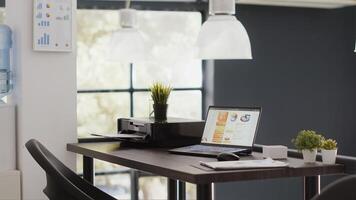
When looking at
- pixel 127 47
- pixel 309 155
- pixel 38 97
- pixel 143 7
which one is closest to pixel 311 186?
pixel 309 155

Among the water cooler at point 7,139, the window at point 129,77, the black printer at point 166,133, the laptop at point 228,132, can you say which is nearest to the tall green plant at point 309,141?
the laptop at point 228,132

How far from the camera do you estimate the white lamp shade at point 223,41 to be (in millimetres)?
2848

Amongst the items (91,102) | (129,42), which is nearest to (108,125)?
(91,102)

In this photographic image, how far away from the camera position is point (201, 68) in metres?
5.41

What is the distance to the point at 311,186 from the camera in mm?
2799

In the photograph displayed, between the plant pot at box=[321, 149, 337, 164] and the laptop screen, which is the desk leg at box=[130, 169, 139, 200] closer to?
the laptop screen

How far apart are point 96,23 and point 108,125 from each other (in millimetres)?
787

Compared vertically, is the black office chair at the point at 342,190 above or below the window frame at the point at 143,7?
below

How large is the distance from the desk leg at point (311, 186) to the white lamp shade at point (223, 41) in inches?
22.9

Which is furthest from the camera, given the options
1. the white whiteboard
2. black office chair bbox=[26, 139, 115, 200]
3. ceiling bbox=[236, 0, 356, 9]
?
ceiling bbox=[236, 0, 356, 9]

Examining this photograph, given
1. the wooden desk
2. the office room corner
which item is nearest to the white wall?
the office room corner

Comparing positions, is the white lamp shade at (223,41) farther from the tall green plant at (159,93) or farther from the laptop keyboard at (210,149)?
the tall green plant at (159,93)

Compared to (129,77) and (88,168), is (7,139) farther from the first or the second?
(129,77)

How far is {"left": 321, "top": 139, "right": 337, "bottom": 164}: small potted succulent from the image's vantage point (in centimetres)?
268
